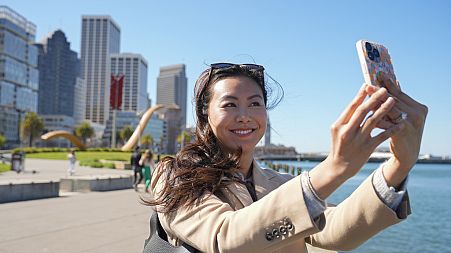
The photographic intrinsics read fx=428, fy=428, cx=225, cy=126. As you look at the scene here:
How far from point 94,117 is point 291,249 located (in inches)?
7680

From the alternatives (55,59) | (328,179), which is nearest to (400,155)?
(328,179)

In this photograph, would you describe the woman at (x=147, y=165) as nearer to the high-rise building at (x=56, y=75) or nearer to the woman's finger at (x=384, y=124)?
the woman's finger at (x=384, y=124)

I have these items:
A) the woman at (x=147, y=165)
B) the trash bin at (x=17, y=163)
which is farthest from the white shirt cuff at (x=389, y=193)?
the trash bin at (x=17, y=163)

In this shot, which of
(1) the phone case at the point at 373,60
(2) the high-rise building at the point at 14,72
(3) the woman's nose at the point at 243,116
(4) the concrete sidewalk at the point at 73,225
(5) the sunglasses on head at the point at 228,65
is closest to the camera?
(1) the phone case at the point at 373,60

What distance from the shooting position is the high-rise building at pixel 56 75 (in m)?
153

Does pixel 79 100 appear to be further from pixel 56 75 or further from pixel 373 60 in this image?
pixel 373 60

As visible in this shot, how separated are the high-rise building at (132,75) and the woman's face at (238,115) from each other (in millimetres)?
169184

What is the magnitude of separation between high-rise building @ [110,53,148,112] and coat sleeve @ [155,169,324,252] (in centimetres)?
16962

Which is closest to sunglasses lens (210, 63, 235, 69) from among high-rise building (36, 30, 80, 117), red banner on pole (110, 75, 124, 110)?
red banner on pole (110, 75, 124, 110)

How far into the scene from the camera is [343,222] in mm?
1645

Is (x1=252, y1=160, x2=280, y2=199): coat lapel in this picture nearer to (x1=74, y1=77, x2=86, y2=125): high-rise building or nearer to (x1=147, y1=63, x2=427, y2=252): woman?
(x1=147, y1=63, x2=427, y2=252): woman

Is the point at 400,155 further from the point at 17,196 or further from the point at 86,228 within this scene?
the point at 17,196

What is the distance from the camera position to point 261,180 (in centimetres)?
186

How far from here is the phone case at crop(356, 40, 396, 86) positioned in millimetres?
1232
